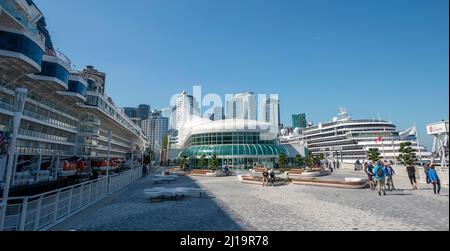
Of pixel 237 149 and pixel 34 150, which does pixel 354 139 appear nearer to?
pixel 237 149

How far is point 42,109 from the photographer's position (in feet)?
131

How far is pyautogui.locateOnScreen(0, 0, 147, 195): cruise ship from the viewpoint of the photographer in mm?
23594

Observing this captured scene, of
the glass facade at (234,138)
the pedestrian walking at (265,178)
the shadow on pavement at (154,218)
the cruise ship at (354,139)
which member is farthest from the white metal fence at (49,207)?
the cruise ship at (354,139)

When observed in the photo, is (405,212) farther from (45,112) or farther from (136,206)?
(45,112)

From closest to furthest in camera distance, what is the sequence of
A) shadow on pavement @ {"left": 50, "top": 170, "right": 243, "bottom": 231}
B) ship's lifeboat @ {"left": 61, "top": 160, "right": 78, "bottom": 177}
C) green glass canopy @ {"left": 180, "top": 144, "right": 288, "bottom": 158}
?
1. shadow on pavement @ {"left": 50, "top": 170, "right": 243, "bottom": 231}
2. ship's lifeboat @ {"left": 61, "top": 160, "right": 78, "bottom": 177}
3. green glass canopy @ {"left": 180, "top": 144, "right": 288, "bottom": 158}

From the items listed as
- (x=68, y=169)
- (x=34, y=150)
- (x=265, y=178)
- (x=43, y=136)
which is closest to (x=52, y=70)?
(x=43, y=136)

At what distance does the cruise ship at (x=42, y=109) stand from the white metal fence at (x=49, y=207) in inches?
70.5

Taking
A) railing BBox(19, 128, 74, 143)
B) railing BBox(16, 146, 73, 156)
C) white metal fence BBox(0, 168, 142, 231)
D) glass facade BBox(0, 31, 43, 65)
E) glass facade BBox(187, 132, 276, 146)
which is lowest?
white metal fence BBox(0, 168, 142, 231)

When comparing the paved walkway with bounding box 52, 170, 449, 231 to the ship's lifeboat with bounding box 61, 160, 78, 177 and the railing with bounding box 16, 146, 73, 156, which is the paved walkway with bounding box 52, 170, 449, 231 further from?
the ship's lifeboat with bounding box 61, 160, 78, 177

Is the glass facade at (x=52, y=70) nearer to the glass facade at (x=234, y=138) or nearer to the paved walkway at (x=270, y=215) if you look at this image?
the paved walkway at (x=270, y=215)

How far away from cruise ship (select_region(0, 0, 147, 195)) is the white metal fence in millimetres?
1790

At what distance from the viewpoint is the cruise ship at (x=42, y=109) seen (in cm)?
2359

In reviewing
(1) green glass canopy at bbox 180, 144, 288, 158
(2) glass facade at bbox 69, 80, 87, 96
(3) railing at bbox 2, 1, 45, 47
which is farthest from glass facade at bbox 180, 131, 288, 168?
(3) railing at bbox 2, 1, 45, 47
